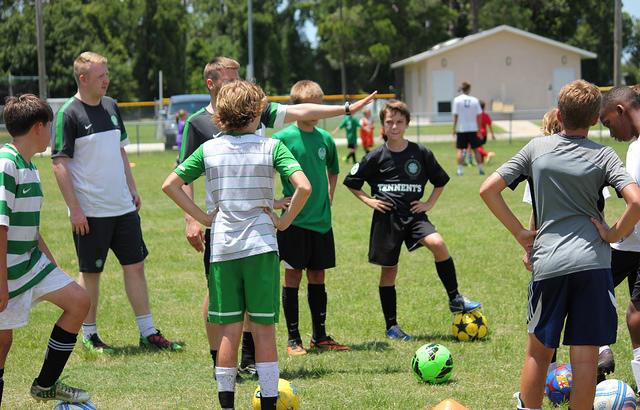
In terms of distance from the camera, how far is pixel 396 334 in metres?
7.46

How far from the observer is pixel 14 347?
750 centimetres

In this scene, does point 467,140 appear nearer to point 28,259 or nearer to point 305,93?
point 305,93

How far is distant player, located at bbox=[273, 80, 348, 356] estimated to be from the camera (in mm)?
6891

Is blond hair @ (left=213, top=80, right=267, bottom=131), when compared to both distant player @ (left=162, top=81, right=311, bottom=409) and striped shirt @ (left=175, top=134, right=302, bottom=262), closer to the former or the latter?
distant player @ (left=162, top=81, right=311, bottom=409)

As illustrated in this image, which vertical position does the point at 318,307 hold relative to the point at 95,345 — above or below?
above

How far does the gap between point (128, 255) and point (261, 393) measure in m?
2.67

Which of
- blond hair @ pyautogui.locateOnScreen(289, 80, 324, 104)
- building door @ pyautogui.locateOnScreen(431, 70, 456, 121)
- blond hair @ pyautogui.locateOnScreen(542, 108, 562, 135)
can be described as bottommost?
blond hair @ pyautogui.locateOnScreen(542, 108, 562, 135)

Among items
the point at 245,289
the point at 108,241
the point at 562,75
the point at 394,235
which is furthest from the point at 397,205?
the point at 562,75

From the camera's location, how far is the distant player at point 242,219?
507 cm

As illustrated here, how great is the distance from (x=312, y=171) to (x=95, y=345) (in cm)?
225

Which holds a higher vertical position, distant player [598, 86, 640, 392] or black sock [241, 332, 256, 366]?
distant player [598, 86, 640, 392]

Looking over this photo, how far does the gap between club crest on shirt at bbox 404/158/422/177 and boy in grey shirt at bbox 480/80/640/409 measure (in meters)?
2.73

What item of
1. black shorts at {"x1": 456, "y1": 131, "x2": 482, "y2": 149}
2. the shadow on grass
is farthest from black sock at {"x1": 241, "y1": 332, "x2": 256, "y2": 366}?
black shorts at {"x1": 456, "y1": 131, "x2": 482, "y2": 149}

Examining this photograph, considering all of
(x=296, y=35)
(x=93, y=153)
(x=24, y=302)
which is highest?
(x=296, y=35)
